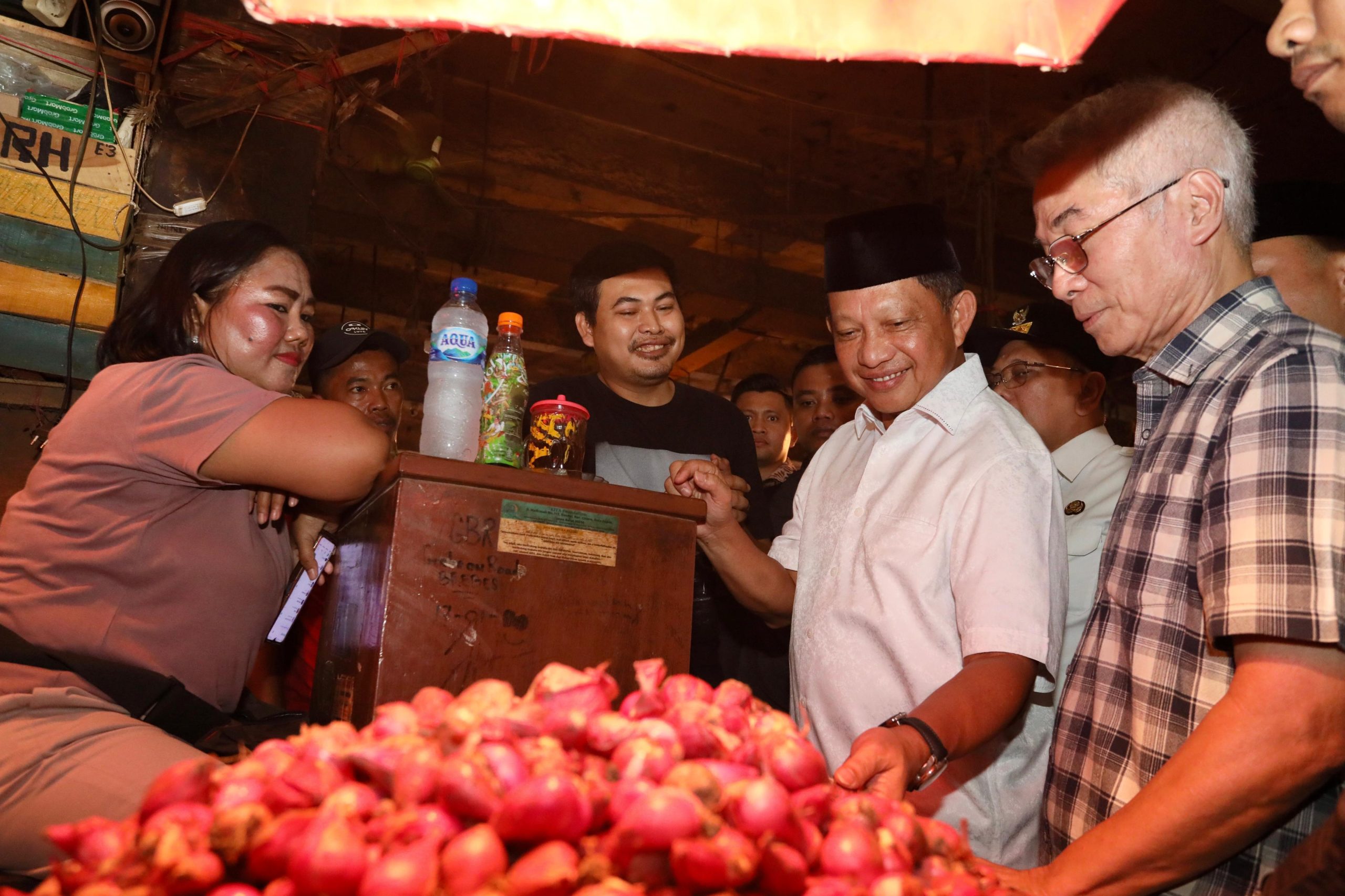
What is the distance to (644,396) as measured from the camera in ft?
9.94

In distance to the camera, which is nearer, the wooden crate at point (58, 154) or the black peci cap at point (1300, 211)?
the black peci cap at point (1300, 211)

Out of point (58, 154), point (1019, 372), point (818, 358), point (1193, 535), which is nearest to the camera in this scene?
point (1193, 535)

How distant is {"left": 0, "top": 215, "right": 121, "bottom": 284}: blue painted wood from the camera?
10.8 feet

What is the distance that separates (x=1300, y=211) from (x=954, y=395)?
0.89 metres

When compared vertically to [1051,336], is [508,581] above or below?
below

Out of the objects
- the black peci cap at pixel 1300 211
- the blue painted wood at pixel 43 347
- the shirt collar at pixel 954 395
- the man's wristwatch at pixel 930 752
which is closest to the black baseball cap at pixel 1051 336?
the black peci cap at pixel 1300 211

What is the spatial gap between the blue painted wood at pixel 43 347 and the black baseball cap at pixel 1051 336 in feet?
10.1

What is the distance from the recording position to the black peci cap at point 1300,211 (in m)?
2.15

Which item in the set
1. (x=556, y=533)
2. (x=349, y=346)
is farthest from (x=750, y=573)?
(x=349, y=346)

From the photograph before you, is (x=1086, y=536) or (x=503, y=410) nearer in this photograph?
(x=503, y=410)

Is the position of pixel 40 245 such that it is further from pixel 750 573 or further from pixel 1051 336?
pixel 1051 336

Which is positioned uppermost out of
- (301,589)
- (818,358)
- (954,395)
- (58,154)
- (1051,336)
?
(58,154)

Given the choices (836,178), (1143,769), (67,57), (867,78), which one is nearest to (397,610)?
(1143,769)

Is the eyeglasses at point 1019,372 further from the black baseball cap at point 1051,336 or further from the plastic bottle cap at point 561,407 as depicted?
the plastic bottle cap at point 561,407
